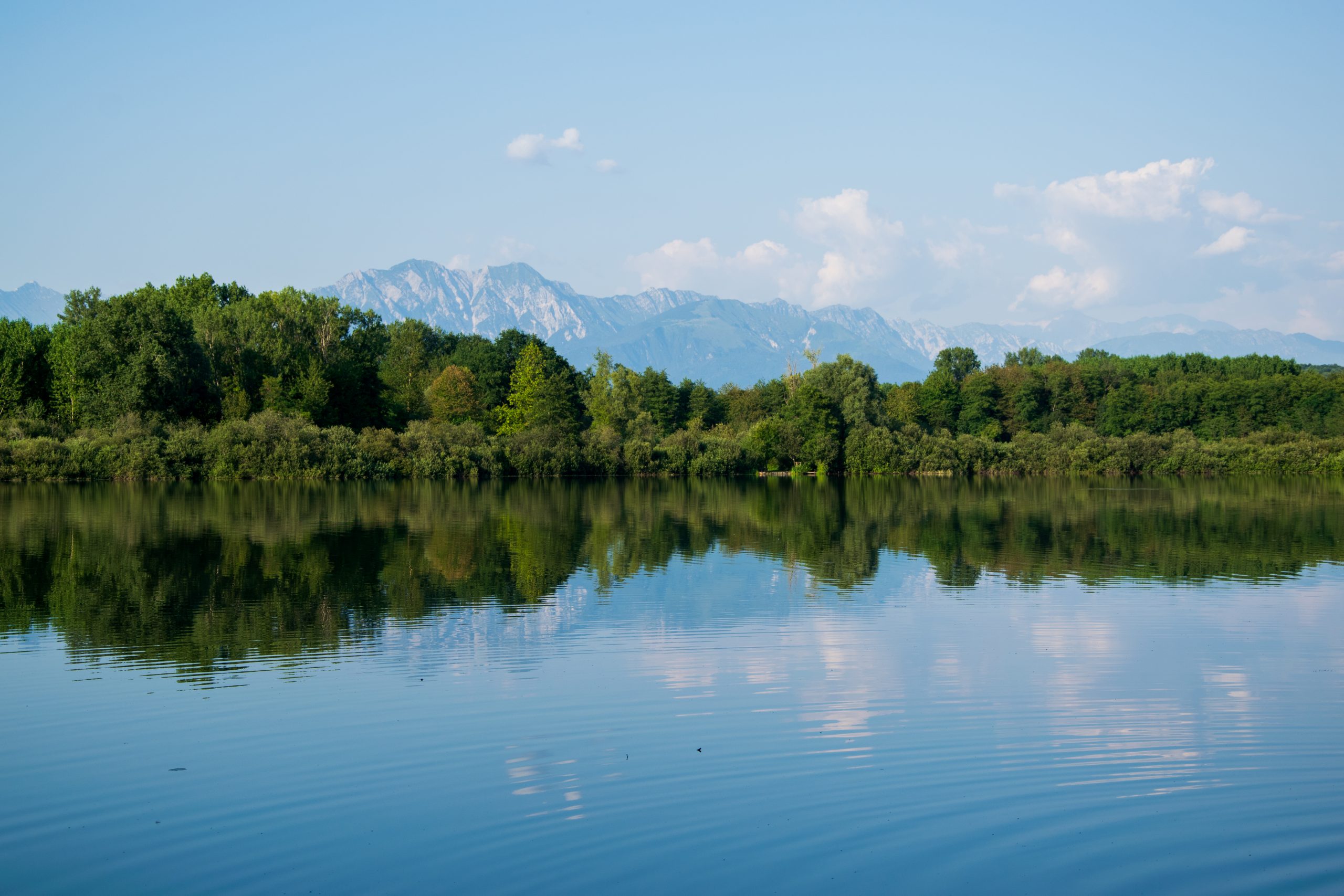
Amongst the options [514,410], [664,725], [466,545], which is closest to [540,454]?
[514,410]

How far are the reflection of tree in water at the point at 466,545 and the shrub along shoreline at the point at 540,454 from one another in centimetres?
693

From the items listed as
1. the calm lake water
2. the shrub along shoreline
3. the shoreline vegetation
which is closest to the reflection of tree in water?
the calm lake water

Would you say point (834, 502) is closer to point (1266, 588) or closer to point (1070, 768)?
point (1266, 588)

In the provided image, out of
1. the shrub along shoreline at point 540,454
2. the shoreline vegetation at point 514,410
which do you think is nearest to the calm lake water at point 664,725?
the shrub along shoreline at point 540,454

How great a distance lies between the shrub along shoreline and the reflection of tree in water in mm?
6935

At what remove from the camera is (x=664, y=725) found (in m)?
10.3

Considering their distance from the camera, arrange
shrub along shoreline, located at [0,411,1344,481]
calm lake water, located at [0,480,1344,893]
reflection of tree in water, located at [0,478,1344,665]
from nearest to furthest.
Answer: calm lake water, located at [0,480,1344,893]
reflection of tree in water, located at [0,478,1344,665]
shrub along shoreline, located at [0,411,1344,481]

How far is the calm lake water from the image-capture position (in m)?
7.11

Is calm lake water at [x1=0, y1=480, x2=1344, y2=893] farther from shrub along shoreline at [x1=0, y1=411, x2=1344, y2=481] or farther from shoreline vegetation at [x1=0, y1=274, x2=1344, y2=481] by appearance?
shoreline vegetation at [x1=0, y1=274, x2=1344, y2=481]

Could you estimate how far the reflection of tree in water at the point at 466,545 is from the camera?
1636 centimetres

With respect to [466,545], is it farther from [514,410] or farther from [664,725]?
[514,410]

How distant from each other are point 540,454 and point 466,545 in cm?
4581

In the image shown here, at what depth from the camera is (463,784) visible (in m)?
8.54

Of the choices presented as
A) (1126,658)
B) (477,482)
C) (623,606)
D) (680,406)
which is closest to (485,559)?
(623,606)
